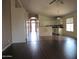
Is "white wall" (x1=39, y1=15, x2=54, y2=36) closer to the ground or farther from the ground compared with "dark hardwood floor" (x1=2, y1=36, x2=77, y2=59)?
farther from the ground

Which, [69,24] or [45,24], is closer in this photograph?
[69,24]

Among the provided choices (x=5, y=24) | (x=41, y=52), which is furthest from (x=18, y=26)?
(x=41, y=52)

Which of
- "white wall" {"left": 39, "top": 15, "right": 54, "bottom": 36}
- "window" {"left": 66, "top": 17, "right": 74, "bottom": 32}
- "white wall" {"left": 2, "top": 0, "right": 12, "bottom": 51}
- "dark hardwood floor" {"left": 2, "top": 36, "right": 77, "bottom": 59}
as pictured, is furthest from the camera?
"white wall" {"left": 39, "top": 15, "right": 54, "bottom": 36}

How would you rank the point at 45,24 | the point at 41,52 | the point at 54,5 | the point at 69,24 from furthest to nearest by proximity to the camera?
the point at 45,24, the point at 69,24, the point at 54,5, the point at 41,52

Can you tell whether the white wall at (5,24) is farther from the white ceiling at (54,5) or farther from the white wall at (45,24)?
the white wall at (45,24)

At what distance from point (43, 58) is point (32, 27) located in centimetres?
2032

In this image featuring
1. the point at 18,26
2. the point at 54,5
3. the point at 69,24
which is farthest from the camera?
the point at 69,24

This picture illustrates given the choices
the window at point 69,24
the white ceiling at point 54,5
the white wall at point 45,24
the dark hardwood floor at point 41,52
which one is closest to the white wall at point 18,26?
the white ceiling at point 54,5

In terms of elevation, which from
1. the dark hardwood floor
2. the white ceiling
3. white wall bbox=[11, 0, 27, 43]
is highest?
the white ceiling

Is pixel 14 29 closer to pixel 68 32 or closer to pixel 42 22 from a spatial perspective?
pixel 68 32

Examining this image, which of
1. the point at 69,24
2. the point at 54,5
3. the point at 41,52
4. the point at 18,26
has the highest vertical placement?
the point at 54,5

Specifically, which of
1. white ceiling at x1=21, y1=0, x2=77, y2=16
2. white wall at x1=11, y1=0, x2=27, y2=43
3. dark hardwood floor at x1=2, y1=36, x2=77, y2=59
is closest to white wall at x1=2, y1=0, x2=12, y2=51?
dark hardwood floor at x1=2, y1=36, x2=77, y2=59

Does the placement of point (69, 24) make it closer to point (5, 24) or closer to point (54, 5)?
point (54, 5)

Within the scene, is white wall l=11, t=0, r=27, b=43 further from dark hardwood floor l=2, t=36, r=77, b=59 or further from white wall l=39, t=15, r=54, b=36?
white wall l=39, t=15, r=54, b=36
